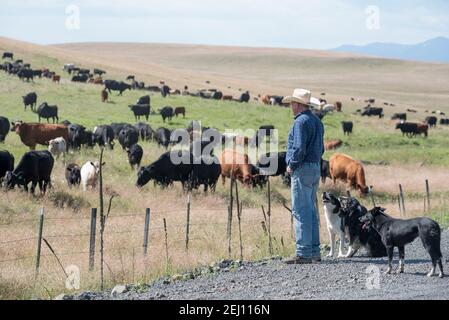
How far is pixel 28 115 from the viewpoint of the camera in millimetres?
38094

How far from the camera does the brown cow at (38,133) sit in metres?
28.5

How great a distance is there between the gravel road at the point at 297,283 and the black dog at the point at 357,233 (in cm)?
34

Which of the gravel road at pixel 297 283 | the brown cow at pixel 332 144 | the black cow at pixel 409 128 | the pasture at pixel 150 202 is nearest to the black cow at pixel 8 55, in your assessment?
the pasture at pixel 150 202

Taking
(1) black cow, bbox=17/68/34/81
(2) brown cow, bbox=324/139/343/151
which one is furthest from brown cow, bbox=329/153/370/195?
(1) black cow, bbox=17/68/34/81

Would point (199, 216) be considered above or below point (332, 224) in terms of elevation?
below

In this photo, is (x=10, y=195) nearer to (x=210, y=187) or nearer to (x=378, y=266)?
(x=210, y=187)

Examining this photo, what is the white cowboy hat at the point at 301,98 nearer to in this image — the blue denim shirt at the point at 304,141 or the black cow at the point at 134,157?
the blue denim shirt at the point at 304,141

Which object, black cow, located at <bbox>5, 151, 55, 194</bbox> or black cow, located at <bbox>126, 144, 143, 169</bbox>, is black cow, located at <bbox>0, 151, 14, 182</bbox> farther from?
black cow, located at <bbox>126, 144, 143, 169</bbox>

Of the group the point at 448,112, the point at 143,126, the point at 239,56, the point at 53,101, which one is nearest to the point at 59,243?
the point at 143,126

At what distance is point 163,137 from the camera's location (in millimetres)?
33125

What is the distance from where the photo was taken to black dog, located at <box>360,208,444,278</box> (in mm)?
8898

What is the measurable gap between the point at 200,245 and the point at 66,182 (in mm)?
9966

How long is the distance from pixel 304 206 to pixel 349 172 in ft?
49.6

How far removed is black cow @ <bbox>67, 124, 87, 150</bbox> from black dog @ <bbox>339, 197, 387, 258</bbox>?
62.5ft
